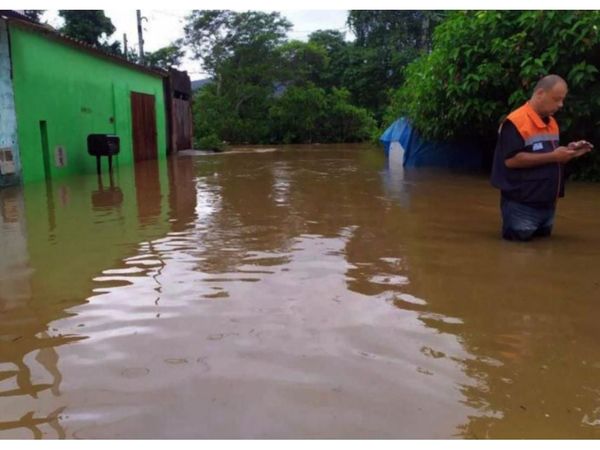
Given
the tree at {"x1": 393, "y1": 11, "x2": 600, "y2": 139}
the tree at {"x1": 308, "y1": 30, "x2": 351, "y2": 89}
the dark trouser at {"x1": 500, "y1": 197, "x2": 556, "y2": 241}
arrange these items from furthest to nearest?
the tree at {"x1": 308, "y1": 30, "x2": 351, "y2": 89} → the tree at {"x1": 393, "y1": 11, "x2": 600, "y2": 139} → the dark trouser at {"x1": 500, "y1": 197, "x2": 556, "y2": 241}

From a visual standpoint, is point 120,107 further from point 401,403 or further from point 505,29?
point 401,403

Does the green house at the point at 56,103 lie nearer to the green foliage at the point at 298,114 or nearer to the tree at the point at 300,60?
the green foliage at the point at 298,114

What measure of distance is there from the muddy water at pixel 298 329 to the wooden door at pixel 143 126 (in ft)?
41.3

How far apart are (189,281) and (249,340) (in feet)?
4.11

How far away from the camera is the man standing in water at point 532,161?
16.0ft

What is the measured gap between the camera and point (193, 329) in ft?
10.5

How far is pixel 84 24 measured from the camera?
1169 inches

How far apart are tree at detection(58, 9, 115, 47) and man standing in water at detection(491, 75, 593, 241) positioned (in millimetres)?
28757

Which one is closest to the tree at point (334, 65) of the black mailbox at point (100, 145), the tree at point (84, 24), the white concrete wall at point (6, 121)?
the tree at point (84, 24)

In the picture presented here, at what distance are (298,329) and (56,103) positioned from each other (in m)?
11.7

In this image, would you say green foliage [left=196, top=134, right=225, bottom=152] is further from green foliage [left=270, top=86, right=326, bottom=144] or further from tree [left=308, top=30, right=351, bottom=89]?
tree [left=308, top=30, right=351, bottom=89]

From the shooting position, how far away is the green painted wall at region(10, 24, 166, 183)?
38.2 ft

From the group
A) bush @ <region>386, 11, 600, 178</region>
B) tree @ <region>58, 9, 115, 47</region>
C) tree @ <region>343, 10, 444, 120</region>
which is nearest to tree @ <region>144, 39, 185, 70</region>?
tree @ <region>58, 9, 115, 47</region>

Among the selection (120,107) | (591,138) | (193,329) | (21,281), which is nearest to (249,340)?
(193,329)
